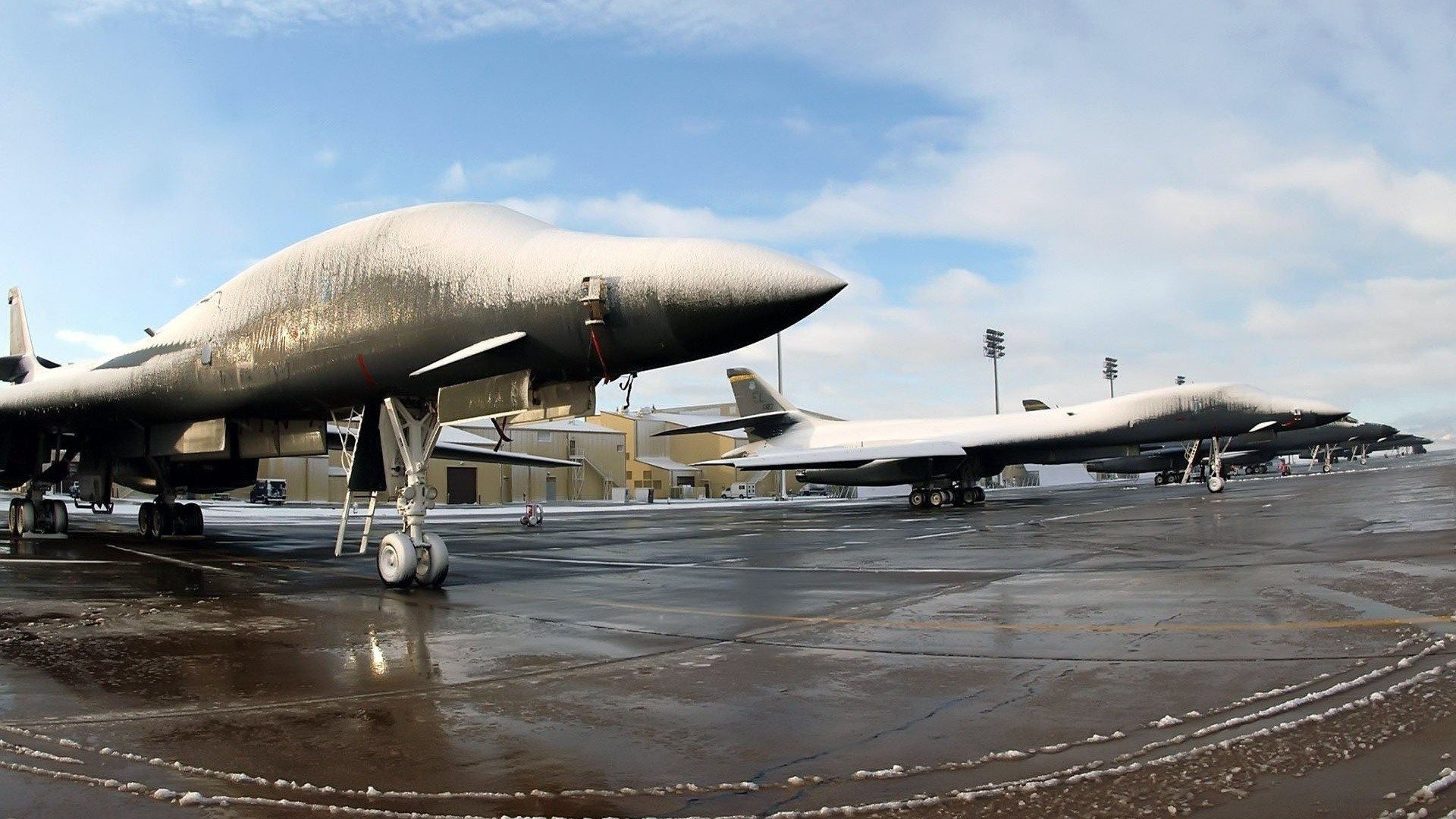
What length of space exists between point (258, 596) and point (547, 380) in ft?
11.6

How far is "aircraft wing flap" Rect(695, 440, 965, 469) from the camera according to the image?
98.5ft

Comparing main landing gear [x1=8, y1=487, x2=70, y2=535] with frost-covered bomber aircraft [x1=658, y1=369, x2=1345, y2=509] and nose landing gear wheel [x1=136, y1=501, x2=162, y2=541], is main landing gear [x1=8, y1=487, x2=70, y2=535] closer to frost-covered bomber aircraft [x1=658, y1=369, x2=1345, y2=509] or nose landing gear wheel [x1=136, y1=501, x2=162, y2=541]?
nose landing gear wheel [x1=136, y1=501, x2=162, y2=541]

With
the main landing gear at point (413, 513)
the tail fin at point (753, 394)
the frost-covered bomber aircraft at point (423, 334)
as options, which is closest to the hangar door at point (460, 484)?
the tail fin at point (753, 394)

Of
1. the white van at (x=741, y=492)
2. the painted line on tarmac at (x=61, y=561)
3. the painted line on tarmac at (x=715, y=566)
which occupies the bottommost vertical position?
the white van at (x=741, y=492)

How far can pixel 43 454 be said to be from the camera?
1841 cm

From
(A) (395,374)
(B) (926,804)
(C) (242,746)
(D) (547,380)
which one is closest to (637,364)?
(D) (547,380)

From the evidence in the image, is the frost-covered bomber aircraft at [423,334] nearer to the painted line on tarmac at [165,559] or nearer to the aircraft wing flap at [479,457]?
the painted line on tarmac at [165,559]

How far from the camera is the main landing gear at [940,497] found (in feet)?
102

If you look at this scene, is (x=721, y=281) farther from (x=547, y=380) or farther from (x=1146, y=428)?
(x=1146, y=428)

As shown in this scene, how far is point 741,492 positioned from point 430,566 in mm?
54573

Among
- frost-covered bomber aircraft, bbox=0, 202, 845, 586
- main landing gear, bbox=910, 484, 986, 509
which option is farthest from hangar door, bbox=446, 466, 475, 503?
frost-covered bomber aircraft, bbox=0, 202, 845, 586

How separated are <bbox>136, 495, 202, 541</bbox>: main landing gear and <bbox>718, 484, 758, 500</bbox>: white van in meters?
43.4

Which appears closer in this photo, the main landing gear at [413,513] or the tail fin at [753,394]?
the main landing gear at [413,513]

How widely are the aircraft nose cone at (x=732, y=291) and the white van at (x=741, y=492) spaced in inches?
2095
